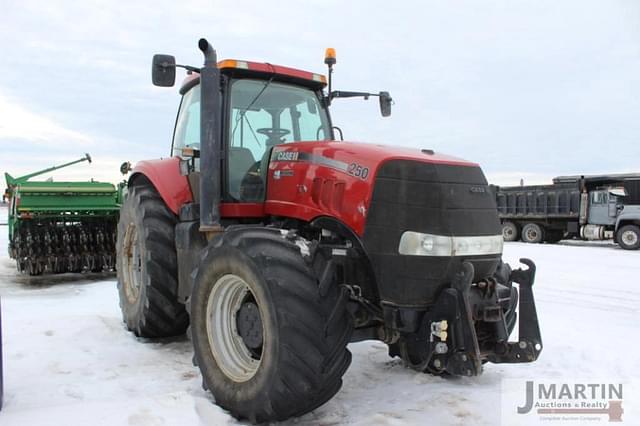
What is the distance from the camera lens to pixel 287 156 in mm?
4020

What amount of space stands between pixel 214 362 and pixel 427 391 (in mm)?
1536

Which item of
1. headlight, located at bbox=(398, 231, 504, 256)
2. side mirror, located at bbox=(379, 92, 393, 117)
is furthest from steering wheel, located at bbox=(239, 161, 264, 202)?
side mirror, located at bbox=(379, 92, 393, 117)

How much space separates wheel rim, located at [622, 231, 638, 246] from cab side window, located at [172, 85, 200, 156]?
15310 millimetres

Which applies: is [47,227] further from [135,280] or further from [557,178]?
[557,178]

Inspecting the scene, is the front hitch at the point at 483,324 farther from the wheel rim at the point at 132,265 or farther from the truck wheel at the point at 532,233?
the truck wheel at the point at 532,233

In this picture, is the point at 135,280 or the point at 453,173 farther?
the point at 135,280

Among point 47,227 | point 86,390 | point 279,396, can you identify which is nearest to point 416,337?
point 279,396

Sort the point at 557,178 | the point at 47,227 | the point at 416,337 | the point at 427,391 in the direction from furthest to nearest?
1. the point at 557,178
2. the point at 47,227
3. the point at 427,391
4. the point at 416,337

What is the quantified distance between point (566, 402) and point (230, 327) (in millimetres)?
2410

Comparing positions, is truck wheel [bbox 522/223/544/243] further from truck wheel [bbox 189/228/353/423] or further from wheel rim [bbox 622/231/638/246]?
truck wheel [bbox 189/228/353/423]

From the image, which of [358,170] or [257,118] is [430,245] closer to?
[358,170]

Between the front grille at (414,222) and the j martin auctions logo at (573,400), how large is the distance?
1.12m

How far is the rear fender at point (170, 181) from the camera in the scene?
190 inches

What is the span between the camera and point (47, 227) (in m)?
9.30
